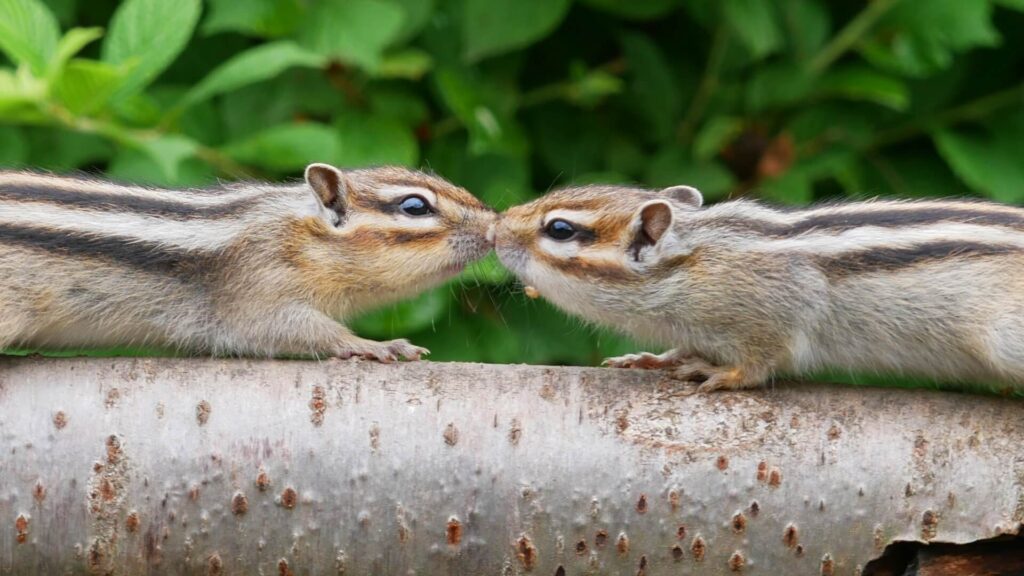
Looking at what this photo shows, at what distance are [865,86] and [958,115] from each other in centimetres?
57

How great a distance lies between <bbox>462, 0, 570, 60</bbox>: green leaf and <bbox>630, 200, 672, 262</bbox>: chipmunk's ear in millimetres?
1080

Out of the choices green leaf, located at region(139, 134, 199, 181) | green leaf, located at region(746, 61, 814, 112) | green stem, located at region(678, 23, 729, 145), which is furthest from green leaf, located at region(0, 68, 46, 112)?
green leaf, located at region(746, 61, 814, 112)

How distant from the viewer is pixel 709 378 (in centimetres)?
342

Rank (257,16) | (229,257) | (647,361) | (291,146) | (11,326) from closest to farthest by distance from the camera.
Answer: (11,326), (647,361), (229,257), (291,146), (257,16)

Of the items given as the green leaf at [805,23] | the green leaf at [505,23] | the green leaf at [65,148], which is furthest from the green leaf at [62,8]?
the green leaf at [805,23]

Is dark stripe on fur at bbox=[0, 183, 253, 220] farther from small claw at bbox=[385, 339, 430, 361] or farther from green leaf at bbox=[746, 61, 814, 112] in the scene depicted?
green leaf at bbox=[746, 61, 814, 112]

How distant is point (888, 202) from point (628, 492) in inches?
48.8

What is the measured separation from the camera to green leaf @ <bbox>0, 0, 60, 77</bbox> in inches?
150

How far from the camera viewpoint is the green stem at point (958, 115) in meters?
5.17

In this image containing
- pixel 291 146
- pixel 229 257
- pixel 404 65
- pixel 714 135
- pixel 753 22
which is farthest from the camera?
pixel 714 135

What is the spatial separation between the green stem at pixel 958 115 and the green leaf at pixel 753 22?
882mm

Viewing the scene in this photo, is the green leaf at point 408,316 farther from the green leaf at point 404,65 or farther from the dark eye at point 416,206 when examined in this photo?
the green leaf at point 404,65

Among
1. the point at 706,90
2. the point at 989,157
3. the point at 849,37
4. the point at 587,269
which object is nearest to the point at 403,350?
the point at 587,269

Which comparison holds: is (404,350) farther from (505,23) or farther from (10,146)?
(10,146)
